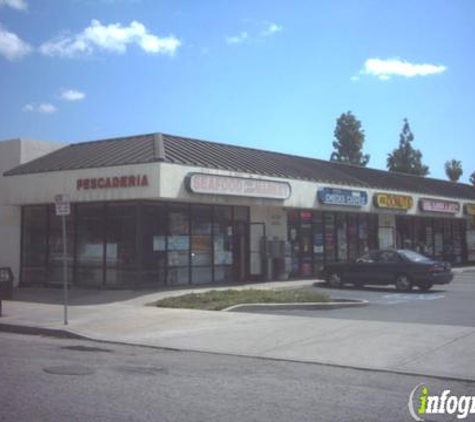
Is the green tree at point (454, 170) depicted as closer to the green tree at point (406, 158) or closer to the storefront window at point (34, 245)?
the green tree at point (406, 158)

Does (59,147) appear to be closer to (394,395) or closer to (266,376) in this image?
(266,376)

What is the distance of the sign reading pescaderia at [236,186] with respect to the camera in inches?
834

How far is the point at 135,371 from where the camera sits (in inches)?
374

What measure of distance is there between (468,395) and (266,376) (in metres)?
2.68

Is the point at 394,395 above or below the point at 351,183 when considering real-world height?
below

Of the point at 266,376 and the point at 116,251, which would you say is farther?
the point at 116,251

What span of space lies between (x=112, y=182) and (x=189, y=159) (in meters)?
2.71

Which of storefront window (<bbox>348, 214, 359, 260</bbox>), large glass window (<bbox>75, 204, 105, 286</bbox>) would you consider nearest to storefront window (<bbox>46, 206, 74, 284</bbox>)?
large glass window (<bbox>75, 204, 105, 286</bbox>)

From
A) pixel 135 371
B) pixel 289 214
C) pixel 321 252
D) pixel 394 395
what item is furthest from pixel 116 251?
pixel 394 395

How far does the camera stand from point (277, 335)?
1286 centimetres

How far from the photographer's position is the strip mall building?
2148 centimetres

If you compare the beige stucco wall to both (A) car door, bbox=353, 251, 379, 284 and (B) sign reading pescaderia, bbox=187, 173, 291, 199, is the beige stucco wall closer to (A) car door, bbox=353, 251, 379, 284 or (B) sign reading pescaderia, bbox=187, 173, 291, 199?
(B) sign reading pescaderia, bbox=187, 173, 291, 199

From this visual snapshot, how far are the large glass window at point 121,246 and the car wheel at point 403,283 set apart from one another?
9016 mm

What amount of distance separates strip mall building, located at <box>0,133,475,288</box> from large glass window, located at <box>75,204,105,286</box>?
0.04 meters
